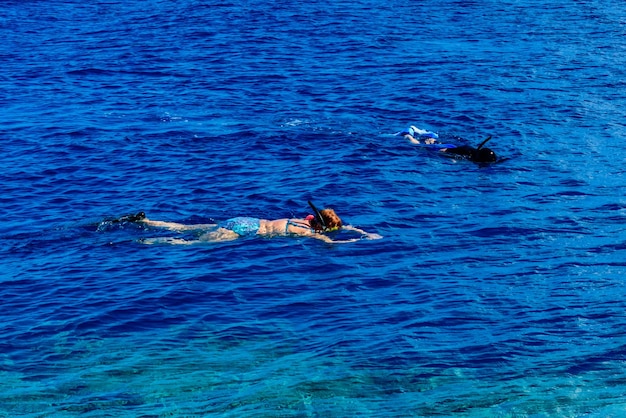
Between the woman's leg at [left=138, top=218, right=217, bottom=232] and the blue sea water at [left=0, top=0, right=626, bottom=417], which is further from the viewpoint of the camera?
the woman's leg at [left=138, top=218, right=217, bottom=232]

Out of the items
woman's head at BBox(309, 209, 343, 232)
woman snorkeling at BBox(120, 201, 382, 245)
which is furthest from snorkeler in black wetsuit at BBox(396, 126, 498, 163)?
woman's head at BBox(309, 209, 343, 232)

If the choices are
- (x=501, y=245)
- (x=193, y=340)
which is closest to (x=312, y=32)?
→ (x=501, y=245)

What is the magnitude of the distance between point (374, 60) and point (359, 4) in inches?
399

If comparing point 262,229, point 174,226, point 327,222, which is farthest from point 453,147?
point 174,226

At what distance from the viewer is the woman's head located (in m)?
19.5

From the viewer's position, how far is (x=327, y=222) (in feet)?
64.0

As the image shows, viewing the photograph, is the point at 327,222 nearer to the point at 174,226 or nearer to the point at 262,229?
the point at 262,229

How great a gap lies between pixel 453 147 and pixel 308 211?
5.56 metres

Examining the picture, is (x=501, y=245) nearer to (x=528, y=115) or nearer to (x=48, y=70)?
(x=528, y=115)

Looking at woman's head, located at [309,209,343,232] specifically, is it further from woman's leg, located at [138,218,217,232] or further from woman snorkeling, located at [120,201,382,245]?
woman's leg, located at [138,218,217,232]

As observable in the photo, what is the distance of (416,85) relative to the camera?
31578 mm

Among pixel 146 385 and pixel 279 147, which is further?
pixel 279 147

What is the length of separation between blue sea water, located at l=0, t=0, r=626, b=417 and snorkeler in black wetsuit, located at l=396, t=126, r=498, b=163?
0.29m

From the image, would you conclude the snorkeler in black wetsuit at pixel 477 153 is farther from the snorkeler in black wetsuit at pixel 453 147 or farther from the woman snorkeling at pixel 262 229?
the woman snorkeling at pixel 262 229
